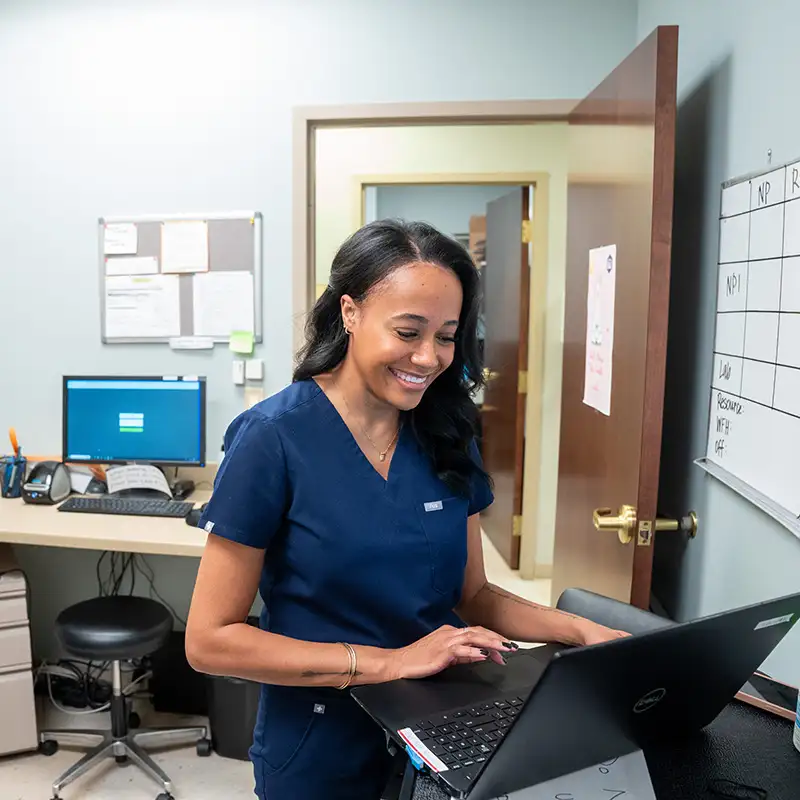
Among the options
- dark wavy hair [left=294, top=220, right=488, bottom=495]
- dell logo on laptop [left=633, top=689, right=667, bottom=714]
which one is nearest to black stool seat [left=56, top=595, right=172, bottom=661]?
dark wavy hair [left=294, top=220, right=488, bottom=495]

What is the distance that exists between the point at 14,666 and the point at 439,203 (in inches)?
172

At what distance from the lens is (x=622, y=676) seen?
748mm

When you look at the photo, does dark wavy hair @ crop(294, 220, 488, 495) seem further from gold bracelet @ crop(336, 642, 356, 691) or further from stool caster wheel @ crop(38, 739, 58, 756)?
stool caster wheel @ crop(38, 739, 58, 756)

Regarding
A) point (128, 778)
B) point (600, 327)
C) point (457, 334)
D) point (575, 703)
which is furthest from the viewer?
point (128, 778)

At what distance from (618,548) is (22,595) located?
1721 mm

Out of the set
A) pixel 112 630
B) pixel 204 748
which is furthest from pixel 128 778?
pixel 112 630

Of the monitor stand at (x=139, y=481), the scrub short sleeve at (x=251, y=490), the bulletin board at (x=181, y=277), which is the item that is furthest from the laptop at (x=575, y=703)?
the bulletin board at (x=181, y=277)

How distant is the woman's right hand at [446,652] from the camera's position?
0.98 m

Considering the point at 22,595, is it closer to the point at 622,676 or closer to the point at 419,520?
the point at 419,520

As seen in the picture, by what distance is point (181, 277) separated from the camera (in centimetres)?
263

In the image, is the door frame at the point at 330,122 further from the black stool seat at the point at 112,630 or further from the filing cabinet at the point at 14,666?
the filing cabinet at the point at 14,666

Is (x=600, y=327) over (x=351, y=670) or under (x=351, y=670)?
over

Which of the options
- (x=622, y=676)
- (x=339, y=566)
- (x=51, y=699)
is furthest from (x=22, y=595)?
(x=622, y=676)

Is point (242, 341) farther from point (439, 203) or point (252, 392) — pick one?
point (439, 203)
